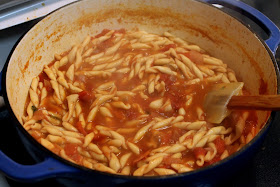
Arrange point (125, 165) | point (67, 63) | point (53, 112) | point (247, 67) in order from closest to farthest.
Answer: point (125, 165) → point (53, 112) → point (247, 67) → point (67, 63)

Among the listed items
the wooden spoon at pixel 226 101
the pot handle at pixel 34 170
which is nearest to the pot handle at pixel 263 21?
the wooden spoon at pixel 226 101

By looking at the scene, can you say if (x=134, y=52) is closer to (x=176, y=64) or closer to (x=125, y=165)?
(x=176, y=64)

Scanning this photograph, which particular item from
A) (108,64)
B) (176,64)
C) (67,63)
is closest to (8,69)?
(67,63)

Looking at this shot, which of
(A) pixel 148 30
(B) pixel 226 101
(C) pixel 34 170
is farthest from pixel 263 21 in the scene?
(C) pixel 34 170

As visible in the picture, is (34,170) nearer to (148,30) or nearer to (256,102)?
(256,102)

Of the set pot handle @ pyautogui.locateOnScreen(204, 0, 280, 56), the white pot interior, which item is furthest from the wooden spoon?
pot handle @ pyautogui.locateOnScreen(204, 0, 280, 56)
